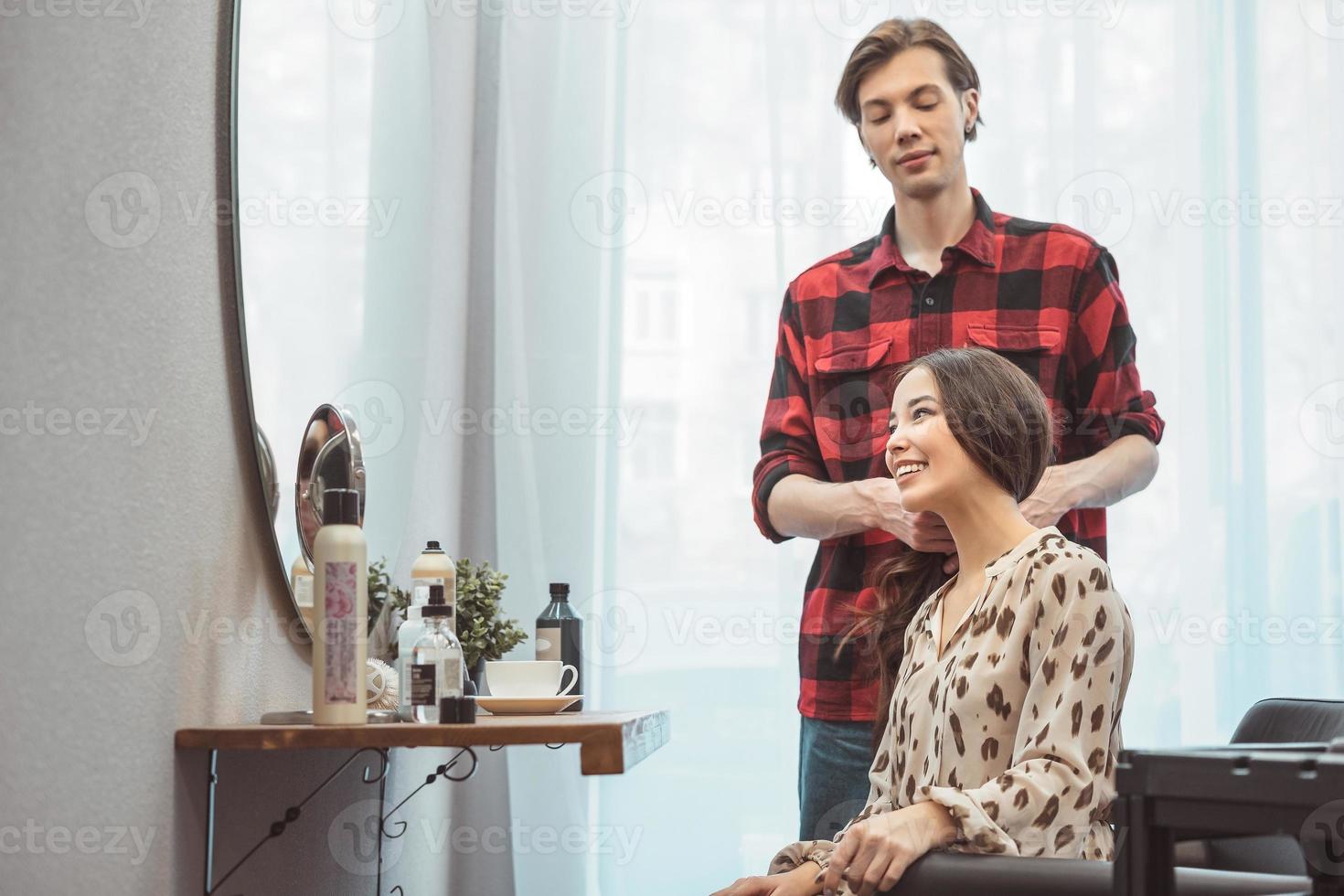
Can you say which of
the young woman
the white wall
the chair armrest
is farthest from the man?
the white wall

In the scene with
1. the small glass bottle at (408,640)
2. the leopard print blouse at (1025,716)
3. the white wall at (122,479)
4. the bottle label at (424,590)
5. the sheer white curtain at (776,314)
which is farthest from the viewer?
the sheer white curtain at (776,314)

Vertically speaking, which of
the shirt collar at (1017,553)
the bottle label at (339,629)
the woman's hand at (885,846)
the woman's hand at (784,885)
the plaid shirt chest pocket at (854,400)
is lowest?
the woman's hand at (784,885)

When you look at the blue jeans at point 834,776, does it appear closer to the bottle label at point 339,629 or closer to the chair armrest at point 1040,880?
the chair armrest at point 1040,880

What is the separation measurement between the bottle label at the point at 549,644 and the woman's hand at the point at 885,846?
2.18 feet

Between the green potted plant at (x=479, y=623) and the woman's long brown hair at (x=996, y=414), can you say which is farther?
the green potted plant at (x=479, y=623)

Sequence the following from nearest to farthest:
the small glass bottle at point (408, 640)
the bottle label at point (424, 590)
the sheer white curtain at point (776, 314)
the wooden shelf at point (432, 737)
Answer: the wooden shelf at point (432, 737)
the small glass bottle at point (408, 640)
the bottle label at point (424, 590)
the sheer white curtain at point (776, 314)

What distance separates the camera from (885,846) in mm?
1292

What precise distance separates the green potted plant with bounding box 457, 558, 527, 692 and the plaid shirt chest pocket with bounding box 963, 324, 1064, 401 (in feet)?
2.72

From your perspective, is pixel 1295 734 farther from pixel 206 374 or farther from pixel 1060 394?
pixel 206 374

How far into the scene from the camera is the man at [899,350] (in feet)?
6.55

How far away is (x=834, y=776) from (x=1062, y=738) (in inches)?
26.7

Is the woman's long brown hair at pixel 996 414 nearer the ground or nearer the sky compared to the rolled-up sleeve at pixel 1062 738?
nearer the sky

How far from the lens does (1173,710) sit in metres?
2.68

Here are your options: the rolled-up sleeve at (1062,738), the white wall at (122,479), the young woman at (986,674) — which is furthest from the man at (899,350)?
the white wall at (122,479)
